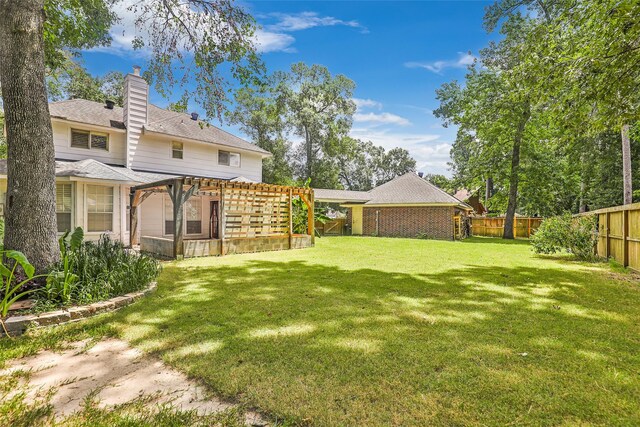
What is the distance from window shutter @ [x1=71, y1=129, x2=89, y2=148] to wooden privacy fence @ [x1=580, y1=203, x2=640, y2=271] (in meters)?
17.8

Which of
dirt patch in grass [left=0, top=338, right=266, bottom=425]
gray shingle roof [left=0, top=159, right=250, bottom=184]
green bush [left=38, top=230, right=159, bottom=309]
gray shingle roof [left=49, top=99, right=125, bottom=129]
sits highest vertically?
gray shingle roof [left=49, top=99, right=125, bottom=129]

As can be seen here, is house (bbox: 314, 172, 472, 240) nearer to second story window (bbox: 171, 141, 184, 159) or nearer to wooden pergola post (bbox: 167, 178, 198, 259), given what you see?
second story window (bbox: 171, 141, 184, 159)

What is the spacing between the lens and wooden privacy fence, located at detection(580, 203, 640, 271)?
310 inches

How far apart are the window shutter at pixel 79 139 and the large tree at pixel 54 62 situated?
4.11 meters

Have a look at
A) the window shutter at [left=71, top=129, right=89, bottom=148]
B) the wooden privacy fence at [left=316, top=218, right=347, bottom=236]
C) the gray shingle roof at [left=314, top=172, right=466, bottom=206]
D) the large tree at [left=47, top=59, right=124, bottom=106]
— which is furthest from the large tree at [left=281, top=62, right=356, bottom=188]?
the window shutter at [left=71, top=129, right=89, bottom=148]

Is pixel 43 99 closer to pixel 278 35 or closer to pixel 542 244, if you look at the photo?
pixel 278 35

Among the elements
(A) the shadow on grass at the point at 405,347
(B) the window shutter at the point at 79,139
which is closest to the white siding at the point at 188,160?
(B) the window shutter at the point at 79,139

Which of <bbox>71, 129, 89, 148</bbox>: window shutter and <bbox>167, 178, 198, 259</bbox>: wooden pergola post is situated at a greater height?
<bbox>71, 129, 89, 148</bbox>: window shutter

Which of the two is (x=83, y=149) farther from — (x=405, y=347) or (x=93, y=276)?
(x=405, y=347)

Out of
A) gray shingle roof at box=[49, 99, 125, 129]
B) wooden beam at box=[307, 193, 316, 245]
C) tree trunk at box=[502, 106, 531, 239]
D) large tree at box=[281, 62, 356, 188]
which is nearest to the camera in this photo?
gray shingle roof at box=[49, 99, 125, 129]

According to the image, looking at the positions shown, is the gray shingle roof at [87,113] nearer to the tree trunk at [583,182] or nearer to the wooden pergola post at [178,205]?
the wooden pergola post at [178,205]

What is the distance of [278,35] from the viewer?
34.5 ft

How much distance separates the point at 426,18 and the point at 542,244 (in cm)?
990

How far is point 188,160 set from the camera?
625 inches
